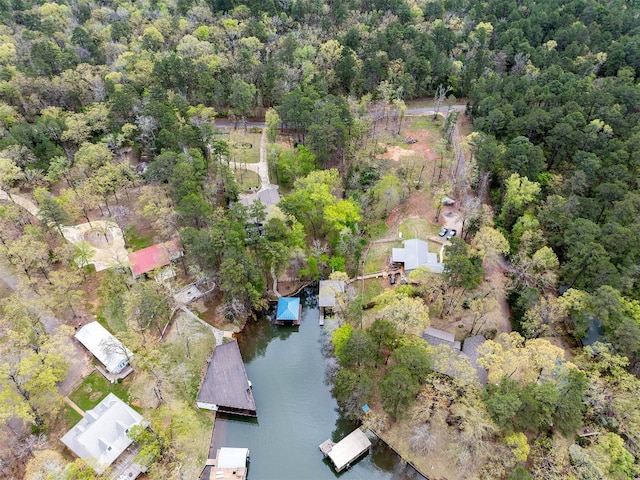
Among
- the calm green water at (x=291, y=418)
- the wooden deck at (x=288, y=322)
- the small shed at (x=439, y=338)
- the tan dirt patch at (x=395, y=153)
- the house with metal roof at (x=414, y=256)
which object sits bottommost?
the calm green water at (x=291, y=418)

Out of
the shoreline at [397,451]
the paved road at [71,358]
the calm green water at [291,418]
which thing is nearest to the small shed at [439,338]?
the shoreline at [397,451]

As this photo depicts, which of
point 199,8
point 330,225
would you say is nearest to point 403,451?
point 330,225

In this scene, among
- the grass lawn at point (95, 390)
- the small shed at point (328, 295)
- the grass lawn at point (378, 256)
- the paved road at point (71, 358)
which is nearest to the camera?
the grass lawn at point (95, 390)

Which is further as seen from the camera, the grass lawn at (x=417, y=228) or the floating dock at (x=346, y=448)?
the grass lawn at (x=417, y=228)

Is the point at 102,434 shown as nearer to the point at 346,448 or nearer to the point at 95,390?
the point at 95,390

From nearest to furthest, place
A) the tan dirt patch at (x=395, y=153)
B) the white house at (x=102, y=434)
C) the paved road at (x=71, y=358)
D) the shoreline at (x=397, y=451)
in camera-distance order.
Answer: the white house at (x=102, y=434) < the shoreline at (x=397, y=451) < the paved road at (x=71, y=358) < the tan dirt patch at (x=395, y=153)

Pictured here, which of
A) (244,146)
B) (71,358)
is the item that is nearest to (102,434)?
(71,358)

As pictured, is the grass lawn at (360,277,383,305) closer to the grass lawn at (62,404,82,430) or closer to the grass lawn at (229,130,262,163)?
the grass lawn at (229,130,262,163)

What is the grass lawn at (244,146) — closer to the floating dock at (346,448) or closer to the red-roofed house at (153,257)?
the red-roofed house at (153,257)
